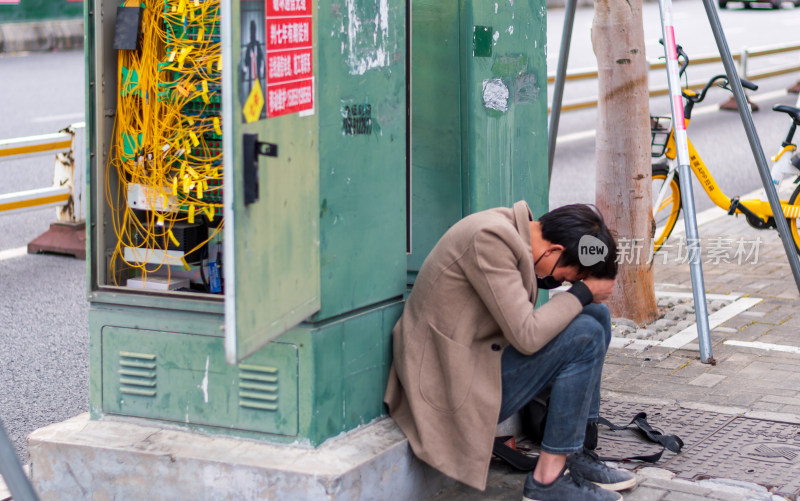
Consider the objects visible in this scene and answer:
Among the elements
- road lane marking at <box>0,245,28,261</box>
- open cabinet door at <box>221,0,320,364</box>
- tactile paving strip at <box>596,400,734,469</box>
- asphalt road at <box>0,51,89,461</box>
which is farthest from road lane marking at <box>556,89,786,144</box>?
open cabinet door at <box>221,0,320,364</box>

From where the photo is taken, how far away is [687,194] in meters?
5.36

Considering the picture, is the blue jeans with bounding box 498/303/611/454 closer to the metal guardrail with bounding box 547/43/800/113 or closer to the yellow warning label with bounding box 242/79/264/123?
the yellow warning label with bounding box 242/79/264/123

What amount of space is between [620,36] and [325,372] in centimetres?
322

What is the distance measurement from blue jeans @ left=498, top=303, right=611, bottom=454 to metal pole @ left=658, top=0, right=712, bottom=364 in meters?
1.69

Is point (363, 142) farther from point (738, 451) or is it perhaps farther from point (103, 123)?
point (738, 451)

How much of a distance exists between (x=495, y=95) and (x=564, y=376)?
3.81ft

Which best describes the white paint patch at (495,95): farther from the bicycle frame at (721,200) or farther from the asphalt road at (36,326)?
the bicycle frame at (721,200)

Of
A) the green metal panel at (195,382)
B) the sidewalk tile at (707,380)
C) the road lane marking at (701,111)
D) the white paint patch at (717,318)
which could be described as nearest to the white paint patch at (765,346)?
the white paint patch at (717,318)

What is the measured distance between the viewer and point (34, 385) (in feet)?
17.1

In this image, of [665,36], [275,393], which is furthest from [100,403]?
[665,36]

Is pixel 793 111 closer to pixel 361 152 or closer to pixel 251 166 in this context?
pixel 361 152

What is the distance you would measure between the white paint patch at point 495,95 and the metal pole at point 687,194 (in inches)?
56.3

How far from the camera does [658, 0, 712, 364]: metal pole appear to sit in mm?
5258

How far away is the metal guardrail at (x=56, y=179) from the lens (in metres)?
7.76
